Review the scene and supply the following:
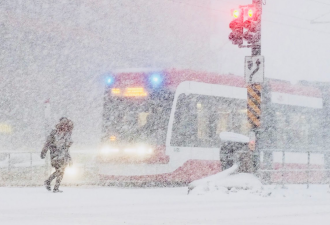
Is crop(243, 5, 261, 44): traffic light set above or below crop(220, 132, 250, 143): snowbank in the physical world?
above

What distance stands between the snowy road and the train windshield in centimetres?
272

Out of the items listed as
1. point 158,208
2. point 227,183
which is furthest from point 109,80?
point 158,208

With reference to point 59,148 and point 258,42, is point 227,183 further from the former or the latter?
point 59,148

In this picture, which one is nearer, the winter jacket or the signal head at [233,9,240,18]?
the winter jacket

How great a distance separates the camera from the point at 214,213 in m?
9.60

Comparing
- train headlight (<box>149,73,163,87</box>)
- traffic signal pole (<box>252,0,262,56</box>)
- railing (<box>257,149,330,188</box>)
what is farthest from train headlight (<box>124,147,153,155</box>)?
traffic signal pole (<box>252,0,262,56</box>)

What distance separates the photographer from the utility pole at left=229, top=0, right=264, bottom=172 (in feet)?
44.5

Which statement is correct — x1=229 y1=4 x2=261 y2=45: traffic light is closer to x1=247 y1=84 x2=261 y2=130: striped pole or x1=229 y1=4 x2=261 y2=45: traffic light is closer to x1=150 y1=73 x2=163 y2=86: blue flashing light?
x1=247 y1=84 x2=261 y2=130: striped pole

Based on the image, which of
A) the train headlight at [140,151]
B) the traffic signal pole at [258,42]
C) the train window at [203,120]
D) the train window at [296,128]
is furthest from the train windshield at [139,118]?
the train window at [296,128]

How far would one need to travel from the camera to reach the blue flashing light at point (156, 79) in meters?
16.1

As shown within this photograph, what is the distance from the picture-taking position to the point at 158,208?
1020cm

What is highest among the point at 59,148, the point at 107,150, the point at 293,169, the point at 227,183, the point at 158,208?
the point at 59,148

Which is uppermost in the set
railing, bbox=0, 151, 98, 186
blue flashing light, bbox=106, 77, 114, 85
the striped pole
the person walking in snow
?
blue flashing light, bbox=106, 77, 114, 85

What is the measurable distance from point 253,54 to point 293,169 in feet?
17.4
